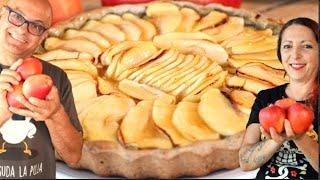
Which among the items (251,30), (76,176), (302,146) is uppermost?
(251,30)

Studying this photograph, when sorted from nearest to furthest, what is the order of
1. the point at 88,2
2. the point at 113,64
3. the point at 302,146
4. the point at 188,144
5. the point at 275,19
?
the point at 302,146 → the point at 188,144 → the point at 113,64 → the point at 275,19 → the point at 88,2

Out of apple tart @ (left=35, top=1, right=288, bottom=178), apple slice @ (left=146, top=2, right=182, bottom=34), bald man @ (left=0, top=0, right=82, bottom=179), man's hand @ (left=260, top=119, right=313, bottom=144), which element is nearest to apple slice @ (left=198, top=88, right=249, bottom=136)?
apple tart @ (left=35, top=1, right=288, bottom=178)

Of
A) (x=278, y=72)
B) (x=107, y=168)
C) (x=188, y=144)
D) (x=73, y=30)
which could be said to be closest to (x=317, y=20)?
(x=278, y=72)

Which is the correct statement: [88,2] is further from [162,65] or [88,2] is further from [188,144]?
[188,144]

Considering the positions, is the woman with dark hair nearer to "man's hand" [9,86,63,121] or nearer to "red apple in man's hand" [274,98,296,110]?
"red apple in man's hand" [274,98,296,110]

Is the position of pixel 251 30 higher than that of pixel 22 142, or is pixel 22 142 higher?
pixel 251 30

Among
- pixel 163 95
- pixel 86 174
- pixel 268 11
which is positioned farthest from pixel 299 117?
pixel 268 11

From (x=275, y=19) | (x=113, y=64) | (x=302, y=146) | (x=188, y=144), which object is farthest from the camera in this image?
(x=275, y=19)
